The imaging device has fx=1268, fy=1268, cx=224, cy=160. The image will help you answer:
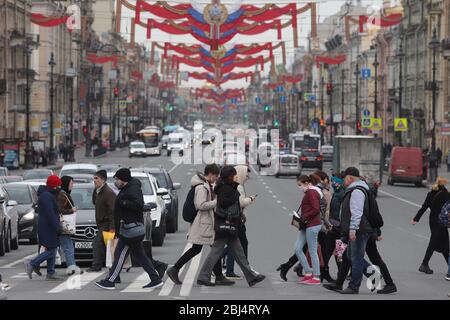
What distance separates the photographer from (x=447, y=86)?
294 ft

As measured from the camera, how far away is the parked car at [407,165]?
205ft

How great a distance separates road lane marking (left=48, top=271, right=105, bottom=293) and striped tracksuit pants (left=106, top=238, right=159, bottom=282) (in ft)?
1.98

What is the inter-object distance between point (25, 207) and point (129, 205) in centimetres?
1318

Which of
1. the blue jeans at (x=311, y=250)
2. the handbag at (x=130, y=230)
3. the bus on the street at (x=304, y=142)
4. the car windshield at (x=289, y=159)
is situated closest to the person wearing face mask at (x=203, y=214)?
the handbag at (x=130, y=230)

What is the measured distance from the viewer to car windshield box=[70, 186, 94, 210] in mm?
23719

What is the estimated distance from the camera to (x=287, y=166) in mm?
74875

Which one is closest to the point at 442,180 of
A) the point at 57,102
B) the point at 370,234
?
the point at 370,234

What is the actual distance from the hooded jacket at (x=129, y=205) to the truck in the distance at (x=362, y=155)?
4163 cm

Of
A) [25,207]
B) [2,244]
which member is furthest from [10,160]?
[2,244]

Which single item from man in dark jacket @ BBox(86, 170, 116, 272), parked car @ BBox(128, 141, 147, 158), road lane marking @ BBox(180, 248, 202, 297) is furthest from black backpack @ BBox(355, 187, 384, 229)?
parked car @ BBox(128, 141, 147, 158)

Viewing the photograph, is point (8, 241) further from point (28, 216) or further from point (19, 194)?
point (19, 194)

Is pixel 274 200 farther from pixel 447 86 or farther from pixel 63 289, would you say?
pixel 447 86

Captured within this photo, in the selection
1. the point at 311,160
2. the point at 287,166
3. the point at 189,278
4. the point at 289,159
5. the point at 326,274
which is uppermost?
the point at 326,274

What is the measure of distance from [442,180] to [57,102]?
4068 inches
